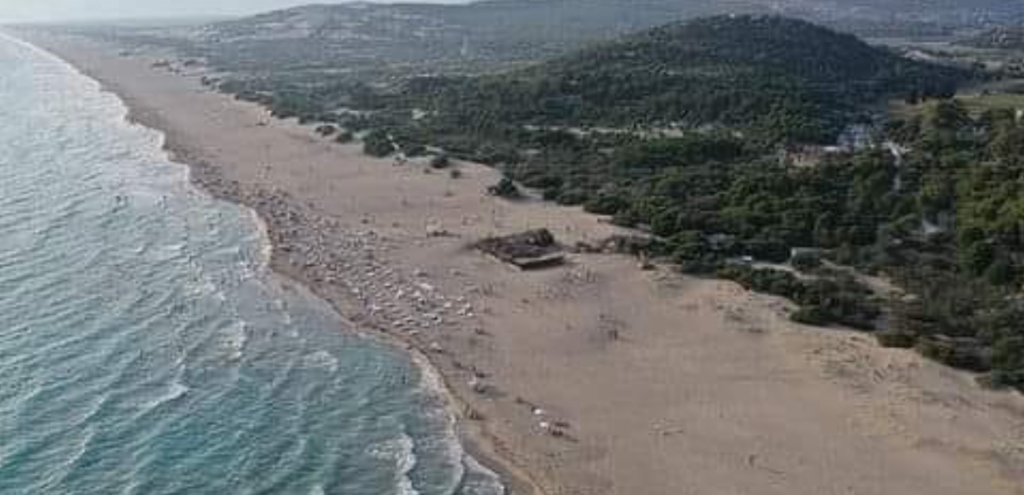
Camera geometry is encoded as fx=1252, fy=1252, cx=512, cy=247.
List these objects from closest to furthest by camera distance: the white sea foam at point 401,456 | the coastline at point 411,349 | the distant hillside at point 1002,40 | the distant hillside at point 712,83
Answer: the white sea foam at point 401,456 < the coastline at point 411,349 < the distant hillside at point 712,83 < the distant hillside at point 1002,40

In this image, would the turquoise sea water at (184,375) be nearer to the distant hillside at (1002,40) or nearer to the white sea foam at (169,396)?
the white sea foam at (169,396)

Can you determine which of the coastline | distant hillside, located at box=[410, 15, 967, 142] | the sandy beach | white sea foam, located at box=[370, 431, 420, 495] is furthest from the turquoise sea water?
distant hillside, located at box=[410, 15, 967, 142]

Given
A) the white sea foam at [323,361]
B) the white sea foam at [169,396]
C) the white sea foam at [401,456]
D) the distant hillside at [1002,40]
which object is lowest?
the distant hillside at [1002,40]

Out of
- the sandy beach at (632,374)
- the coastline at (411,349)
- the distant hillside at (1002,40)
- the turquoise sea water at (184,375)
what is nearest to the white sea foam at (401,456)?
the turquoise sea water at (184,375)

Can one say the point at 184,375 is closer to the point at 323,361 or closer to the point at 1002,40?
the point at 323,361

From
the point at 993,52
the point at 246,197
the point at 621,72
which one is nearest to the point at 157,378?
the point at 246,197

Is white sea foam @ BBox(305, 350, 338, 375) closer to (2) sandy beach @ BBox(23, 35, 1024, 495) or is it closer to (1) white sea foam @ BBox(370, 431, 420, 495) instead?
(2) sandy beach @ BBox(23, 35, 1024, 495)
